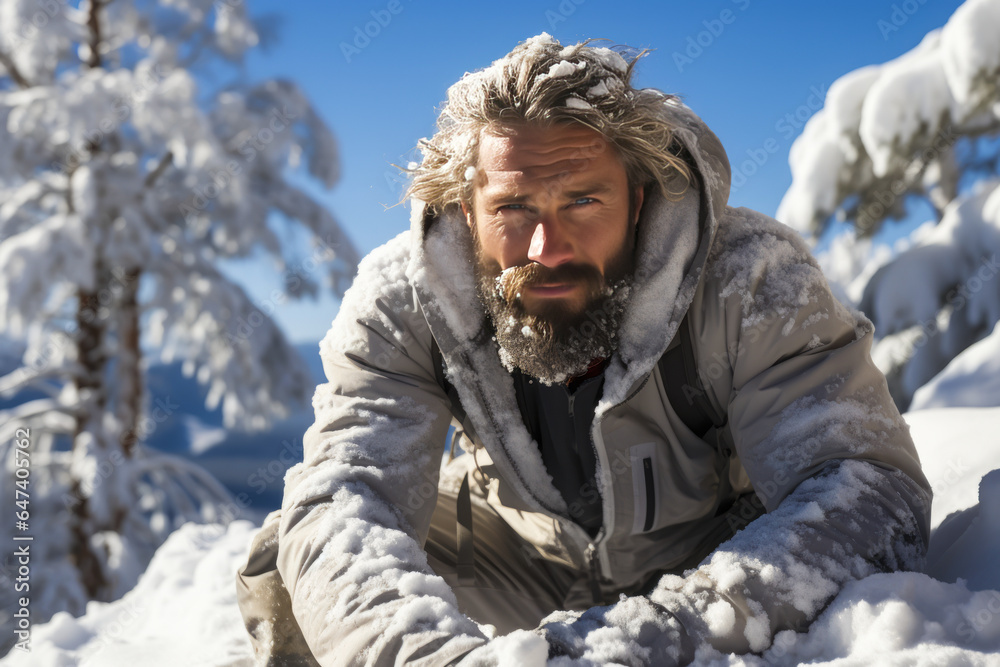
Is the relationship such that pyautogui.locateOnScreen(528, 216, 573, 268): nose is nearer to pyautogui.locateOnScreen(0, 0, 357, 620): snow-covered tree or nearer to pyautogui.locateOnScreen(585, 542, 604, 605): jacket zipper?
pyautogui.locateOnScreen(585, 542, 604, 605): jacket zipper

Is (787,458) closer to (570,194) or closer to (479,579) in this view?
(570,194)

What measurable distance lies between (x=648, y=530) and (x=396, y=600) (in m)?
0.84

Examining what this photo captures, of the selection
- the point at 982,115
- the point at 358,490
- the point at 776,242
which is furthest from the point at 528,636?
the point at 982,115

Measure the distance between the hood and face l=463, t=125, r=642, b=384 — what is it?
71 millimetres

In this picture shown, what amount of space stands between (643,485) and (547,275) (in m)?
0.63

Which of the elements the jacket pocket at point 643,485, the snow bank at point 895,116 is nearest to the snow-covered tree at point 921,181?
the snow bank at point 895,116

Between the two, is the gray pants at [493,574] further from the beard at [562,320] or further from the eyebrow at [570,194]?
the eyebrow at [570,194]

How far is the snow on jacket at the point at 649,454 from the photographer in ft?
4.60

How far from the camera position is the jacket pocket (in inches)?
74.2

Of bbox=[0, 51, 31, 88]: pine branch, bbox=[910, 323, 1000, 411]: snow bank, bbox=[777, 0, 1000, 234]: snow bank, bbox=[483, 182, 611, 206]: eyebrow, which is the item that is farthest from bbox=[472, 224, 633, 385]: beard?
bbox=[0, 51, 31, 88]: pine branch

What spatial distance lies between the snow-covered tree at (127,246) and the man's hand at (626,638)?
6.08 metres

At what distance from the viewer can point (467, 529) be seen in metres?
2.24

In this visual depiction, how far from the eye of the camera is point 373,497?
1.71 m

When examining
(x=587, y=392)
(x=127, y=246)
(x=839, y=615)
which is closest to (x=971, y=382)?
(x=587, y=392)
